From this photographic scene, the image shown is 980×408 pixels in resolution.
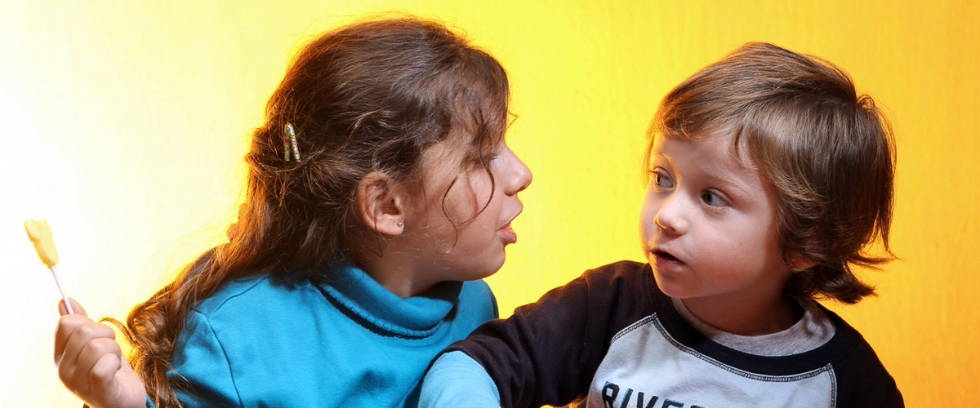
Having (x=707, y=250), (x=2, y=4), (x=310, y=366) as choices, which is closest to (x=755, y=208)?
(x=707, y=250)

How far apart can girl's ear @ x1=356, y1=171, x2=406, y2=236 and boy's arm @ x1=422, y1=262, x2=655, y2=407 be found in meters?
0.17

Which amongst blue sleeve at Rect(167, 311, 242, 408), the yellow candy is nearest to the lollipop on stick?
the yellow candy

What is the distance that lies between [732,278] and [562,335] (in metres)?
0.22

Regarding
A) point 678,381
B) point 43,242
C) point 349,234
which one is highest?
point 43,242

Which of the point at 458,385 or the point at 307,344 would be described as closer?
the point at 458,385

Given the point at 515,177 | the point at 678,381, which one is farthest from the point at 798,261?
the point at 515,177

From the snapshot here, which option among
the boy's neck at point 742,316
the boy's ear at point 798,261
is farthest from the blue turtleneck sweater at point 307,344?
the boy's ear at point 798,261

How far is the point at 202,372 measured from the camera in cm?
120

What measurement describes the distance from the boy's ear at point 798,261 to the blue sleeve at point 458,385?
35cm

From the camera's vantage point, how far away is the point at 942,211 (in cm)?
173

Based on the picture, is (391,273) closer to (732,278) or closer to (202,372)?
(202,372)

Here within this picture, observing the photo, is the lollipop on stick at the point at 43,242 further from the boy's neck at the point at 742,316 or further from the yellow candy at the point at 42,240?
the boy's neck at the point at 742,316

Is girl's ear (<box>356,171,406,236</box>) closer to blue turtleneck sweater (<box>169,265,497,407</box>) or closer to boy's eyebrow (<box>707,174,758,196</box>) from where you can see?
blue turtleneck sweater (<box>169,265,497,407</box>)

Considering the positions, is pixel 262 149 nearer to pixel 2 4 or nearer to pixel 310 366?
pixel 310 366
